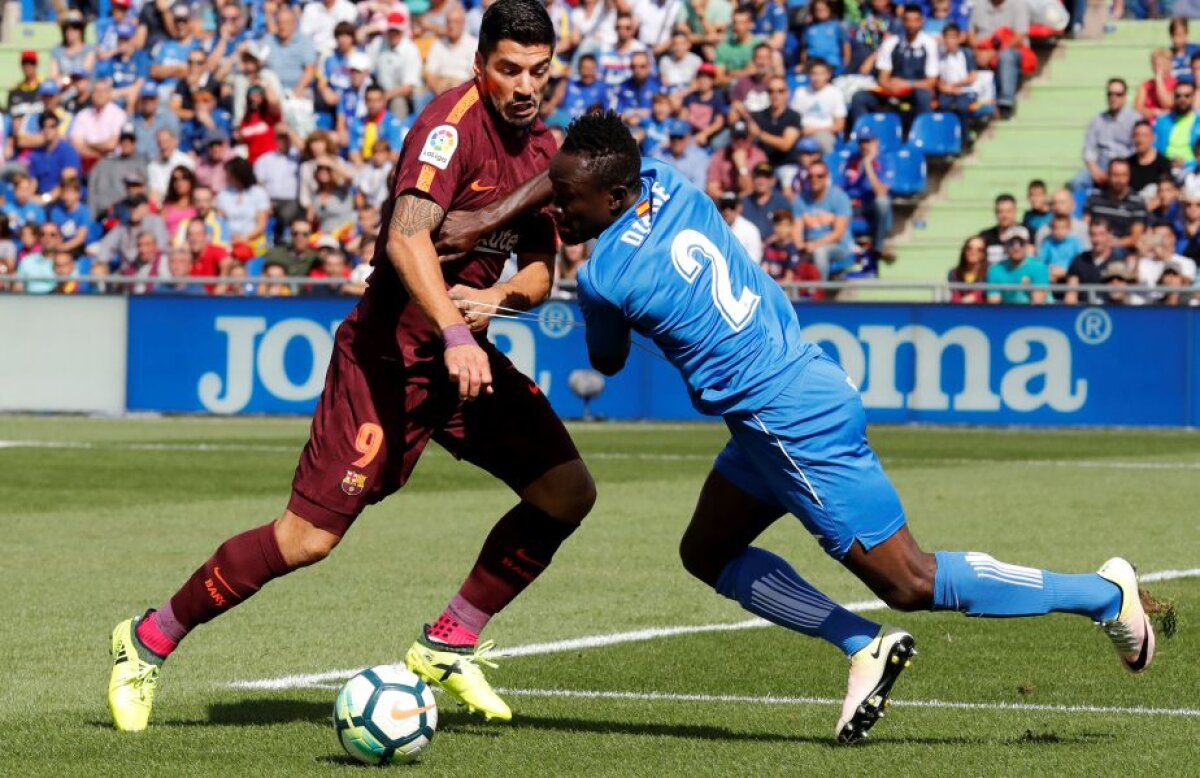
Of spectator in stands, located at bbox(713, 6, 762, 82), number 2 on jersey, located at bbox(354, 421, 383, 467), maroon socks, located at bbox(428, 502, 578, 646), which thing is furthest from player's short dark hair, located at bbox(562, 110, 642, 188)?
spectator in stands, located at bbox(713, 6, 762, 82)

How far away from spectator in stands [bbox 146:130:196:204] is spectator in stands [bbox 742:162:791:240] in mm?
7104

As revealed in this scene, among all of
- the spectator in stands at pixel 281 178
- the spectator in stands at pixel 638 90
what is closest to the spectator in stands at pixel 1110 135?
the spectator in stands at pixel 638 90

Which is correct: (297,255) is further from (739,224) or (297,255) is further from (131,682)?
(131,682)

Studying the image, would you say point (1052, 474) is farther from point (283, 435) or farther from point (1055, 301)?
point (283, 435)

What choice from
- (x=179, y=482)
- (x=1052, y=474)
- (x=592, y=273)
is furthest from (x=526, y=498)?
(x=1052, y=474)

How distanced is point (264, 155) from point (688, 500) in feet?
41.4

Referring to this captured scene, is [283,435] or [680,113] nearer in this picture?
[283,435]

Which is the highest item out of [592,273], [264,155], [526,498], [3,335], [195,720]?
[592,273]

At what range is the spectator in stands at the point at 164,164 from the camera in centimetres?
2611

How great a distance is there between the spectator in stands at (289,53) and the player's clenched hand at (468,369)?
2165 centimetres

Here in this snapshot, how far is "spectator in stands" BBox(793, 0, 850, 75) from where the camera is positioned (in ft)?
83.3

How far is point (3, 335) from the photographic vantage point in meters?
23.2

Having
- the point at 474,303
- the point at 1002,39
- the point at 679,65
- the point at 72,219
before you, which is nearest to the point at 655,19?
the point at 679,65

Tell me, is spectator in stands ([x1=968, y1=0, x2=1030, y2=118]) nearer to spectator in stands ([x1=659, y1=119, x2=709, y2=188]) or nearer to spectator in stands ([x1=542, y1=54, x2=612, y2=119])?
spectator in stands ([x1=659, y1=119, x2=709, y2=188])
